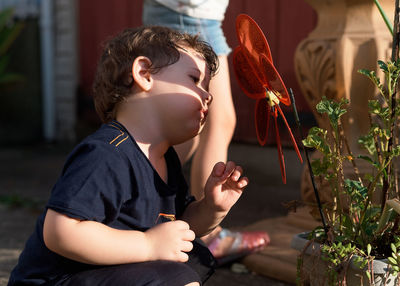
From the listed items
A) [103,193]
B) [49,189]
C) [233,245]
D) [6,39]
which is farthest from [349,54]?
[6,39]

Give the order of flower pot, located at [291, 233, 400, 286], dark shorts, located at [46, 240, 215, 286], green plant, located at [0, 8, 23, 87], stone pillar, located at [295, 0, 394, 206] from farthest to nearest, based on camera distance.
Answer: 1. green plant, located at [0, 8, 23, 87]
2. stone pillar, located at [295, 0, 394, 206]
3. dark shorts, located at [46, 240, 215, 286]
4. flower pot, located at [291, 233, 400, 286]

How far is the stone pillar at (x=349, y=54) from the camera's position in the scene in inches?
81.0

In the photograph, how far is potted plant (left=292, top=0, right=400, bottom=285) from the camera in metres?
1.15

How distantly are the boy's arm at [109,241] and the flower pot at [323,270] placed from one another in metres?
0.27

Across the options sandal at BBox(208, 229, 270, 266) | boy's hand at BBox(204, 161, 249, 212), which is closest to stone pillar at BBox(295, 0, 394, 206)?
sandal at BBox(208, 229, 270, 266)

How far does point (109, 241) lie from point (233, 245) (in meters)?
0.91

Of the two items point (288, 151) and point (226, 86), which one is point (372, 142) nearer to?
point (226, 86)

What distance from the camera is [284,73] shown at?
12.6 ft

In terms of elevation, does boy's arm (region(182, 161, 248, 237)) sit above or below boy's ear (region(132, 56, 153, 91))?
below

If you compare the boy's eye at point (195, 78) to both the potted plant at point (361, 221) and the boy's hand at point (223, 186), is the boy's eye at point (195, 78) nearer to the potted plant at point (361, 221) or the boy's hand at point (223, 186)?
the boy's hand at point (223, 186)

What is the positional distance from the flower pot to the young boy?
239 millimetres

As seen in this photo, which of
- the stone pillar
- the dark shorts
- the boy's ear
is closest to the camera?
the dark shorts

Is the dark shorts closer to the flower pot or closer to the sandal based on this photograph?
the flower pot

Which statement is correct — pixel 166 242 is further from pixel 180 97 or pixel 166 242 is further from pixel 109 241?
pixel 180 97
